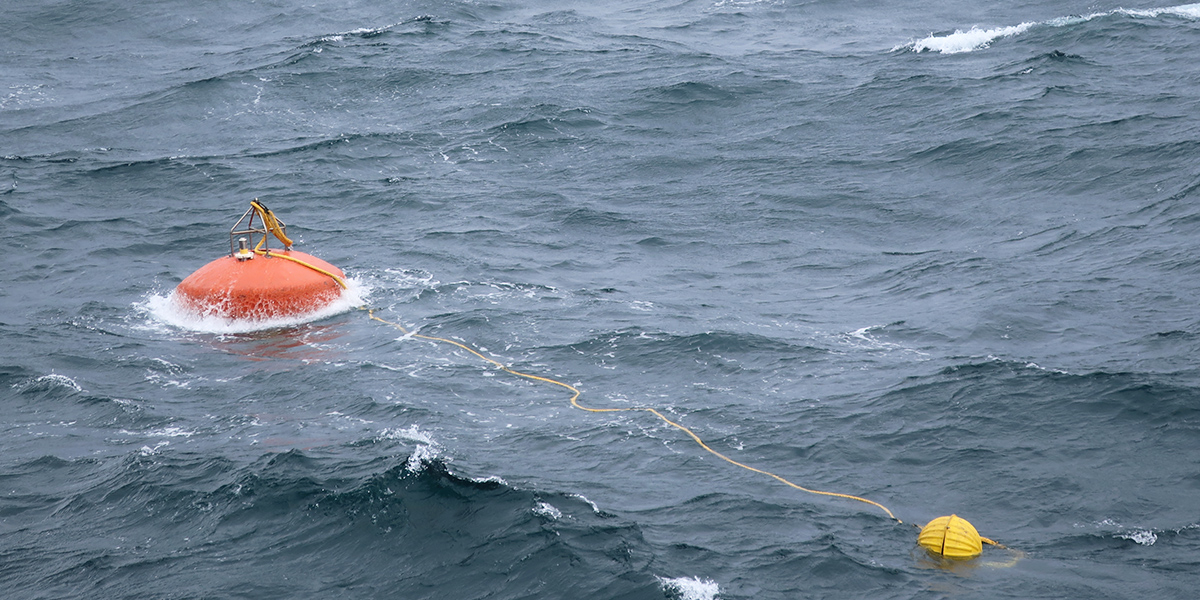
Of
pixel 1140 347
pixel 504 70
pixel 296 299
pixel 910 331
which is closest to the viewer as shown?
pixel 1140 347

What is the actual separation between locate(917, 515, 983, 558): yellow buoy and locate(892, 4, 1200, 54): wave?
59.3 feet

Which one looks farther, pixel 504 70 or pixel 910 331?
pixel 504 70

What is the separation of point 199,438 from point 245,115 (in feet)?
45.6

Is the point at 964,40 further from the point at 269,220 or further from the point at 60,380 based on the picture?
the point at 60,380

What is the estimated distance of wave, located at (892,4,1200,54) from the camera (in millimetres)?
24188

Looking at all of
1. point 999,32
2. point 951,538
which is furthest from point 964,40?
point 951,538

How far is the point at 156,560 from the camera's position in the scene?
855 centimetres

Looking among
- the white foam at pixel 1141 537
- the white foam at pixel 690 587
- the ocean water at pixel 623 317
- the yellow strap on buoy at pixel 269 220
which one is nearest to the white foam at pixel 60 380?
the ocean water at pixel 623 317

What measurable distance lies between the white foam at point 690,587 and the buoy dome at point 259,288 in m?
7.77

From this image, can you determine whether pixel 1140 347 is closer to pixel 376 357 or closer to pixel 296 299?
pixel 376 357

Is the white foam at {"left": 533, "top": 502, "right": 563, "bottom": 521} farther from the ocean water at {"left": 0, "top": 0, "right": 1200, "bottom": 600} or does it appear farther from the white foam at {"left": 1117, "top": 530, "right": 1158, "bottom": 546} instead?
the white foam at {"left": 1117, "top": 530, "right": 1158, "bottom": 546}

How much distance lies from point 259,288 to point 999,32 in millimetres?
18409

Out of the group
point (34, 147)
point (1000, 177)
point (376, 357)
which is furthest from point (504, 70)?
point (376, 357)

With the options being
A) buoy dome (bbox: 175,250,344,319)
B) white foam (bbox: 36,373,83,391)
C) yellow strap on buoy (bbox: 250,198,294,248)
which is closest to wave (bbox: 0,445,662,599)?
white foam (bbox: 36,373,83,391)
